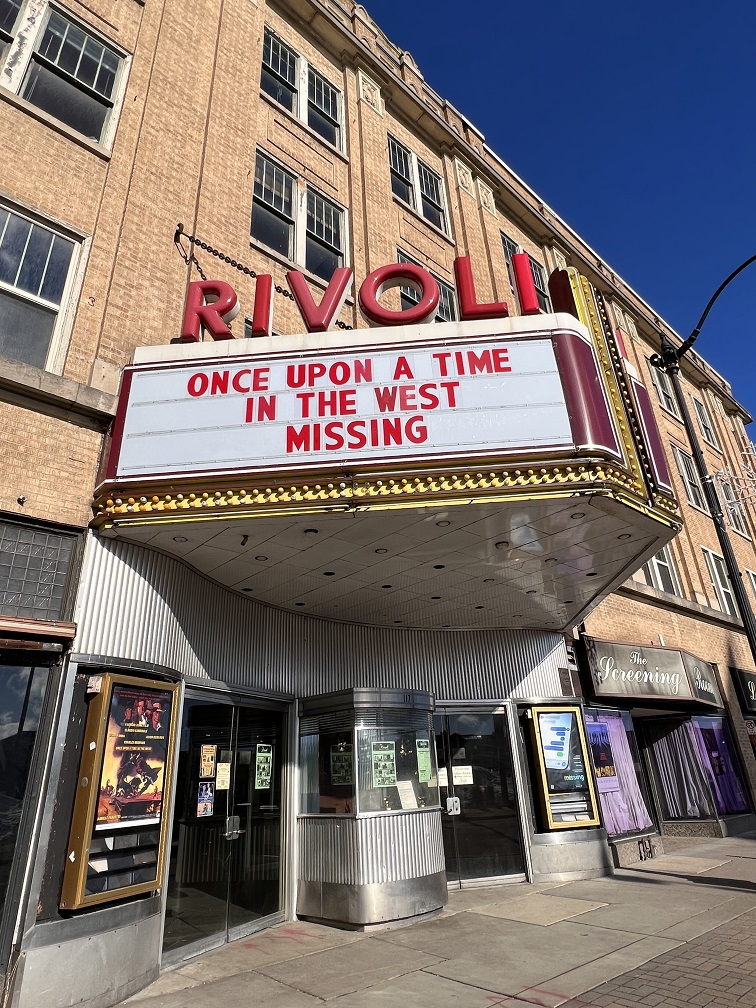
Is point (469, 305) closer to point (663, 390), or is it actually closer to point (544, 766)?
point (544, 766)

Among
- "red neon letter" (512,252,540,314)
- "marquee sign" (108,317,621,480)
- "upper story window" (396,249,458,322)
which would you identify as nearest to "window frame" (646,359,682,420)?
"upper story window" (396,249,458,322)

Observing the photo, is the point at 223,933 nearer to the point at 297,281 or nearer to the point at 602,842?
the point at 602,842

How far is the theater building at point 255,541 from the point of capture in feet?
23.1

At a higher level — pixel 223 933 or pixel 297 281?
pixel 297 281

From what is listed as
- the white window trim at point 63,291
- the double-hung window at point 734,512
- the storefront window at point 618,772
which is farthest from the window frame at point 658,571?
the white window trim at point 63,291

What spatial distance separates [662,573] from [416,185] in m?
15.1

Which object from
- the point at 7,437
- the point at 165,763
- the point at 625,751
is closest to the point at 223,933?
the point at 165,763

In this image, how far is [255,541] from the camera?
27.1 ft

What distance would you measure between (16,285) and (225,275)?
153 inches

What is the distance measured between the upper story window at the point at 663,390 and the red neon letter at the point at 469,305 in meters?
18.6

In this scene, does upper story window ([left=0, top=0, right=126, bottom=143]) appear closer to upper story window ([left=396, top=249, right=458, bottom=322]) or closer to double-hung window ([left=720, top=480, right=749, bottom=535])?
upper story window ([left=396, top=249, right=458, bottom=322])

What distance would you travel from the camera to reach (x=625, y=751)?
15.0 meters

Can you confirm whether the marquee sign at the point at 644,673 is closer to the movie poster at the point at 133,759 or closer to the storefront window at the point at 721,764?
the storefront window at the point at 721,764

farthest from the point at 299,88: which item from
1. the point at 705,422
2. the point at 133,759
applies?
the point at 705,422
